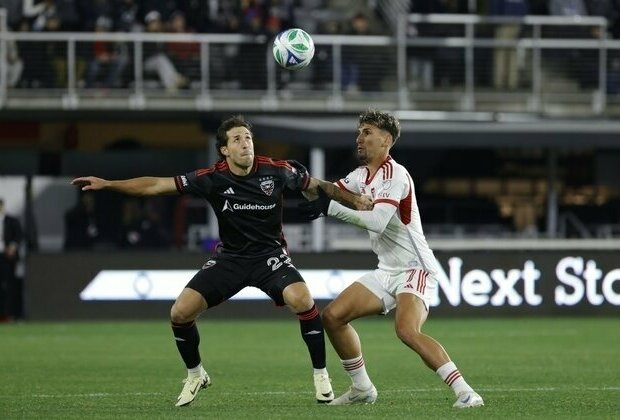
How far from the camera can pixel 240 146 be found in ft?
36.5

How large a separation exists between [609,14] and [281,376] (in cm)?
1720

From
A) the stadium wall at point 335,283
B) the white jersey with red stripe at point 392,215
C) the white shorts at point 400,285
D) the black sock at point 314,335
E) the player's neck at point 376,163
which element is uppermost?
the player's neck at point 376,163

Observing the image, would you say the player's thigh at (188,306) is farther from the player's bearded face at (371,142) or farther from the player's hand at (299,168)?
the player's bearded face at (371,142)

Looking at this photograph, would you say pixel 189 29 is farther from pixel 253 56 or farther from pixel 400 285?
pixel 400 285

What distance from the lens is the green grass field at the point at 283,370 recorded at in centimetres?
1082

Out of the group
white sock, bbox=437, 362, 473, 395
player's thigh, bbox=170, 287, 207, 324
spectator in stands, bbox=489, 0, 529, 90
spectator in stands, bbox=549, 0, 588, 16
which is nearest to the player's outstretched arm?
player's thigh, bbox=170, 287, 207, 324

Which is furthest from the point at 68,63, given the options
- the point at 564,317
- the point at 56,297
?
the point at 564,317

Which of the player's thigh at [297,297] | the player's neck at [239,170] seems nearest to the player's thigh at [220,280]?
the player's thigh at [297,297]

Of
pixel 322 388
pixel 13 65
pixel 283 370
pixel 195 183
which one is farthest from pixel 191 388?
pixel 13 65

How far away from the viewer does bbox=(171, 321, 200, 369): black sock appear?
1120 centimetres

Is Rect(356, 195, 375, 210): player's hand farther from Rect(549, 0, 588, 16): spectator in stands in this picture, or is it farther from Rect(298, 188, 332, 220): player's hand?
Rect(549, 0, 588, 16): spectator in stands

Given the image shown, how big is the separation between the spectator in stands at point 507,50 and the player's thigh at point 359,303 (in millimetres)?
17328

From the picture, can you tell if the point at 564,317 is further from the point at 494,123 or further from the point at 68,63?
the point at 68,63

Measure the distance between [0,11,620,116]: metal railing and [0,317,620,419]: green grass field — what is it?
5.29 meters
